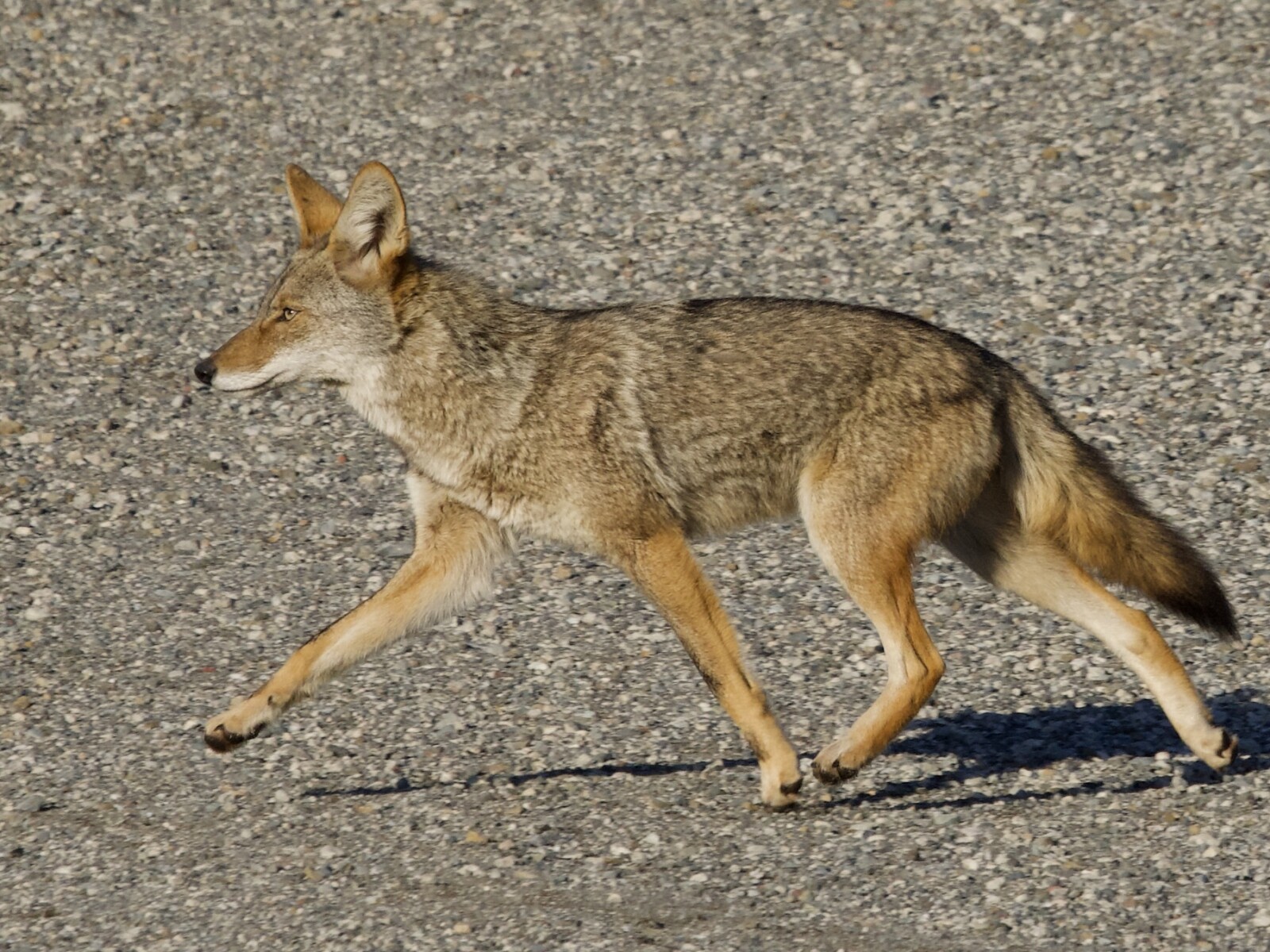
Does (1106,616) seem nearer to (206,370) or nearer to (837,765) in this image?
(837,765)

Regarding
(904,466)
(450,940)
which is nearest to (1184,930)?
Answer: (904,466)

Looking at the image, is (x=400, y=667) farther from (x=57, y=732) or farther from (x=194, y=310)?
(x=194, y=310)

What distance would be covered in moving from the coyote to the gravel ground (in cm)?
A: 55

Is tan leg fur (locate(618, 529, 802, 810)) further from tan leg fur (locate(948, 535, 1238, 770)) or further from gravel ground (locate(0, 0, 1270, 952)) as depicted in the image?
tan leg fur (locate(948, 535, 1238, 770))

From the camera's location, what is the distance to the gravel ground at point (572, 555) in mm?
5656

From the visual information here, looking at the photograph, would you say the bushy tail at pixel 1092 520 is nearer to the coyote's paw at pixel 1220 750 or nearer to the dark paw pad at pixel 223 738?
the coyote's paw at pixel 1220 750

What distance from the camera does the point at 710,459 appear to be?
6.27 meters

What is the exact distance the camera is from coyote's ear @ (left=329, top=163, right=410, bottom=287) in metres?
6.17

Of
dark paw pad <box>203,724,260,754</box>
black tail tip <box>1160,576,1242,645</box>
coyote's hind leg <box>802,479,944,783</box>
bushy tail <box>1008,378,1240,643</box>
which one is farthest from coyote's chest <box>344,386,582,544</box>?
black tail tip <box>1160,576,1242,645</box>

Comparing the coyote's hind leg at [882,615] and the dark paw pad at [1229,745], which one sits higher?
the coyote's hind leg at [882,615]

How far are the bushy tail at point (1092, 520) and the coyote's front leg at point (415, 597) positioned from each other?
6.52 ft

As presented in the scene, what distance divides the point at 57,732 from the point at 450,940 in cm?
248

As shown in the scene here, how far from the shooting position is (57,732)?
6953 mm

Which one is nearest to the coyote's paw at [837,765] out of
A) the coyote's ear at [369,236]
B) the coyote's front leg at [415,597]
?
the coyote's front leg at [415,597]
